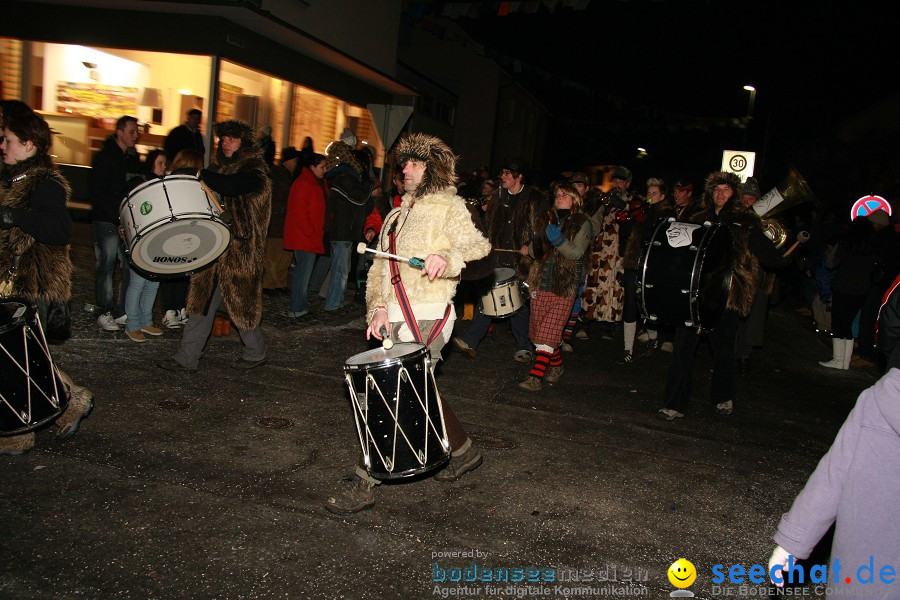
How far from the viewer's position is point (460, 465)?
4605 millimetres

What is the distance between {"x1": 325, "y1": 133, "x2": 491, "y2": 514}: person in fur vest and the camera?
13.9ft

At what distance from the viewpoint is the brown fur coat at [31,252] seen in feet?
14.3

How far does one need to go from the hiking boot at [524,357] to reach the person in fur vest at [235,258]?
125 inches

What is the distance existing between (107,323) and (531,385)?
429cm

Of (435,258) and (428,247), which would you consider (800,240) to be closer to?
(428,247)

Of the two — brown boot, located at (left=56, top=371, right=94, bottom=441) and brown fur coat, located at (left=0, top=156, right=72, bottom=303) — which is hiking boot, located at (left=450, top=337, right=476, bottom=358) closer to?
brown boot, located at (left=56, top=371, right=94, bottom=441)

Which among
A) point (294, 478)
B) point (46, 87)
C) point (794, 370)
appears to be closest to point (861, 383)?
point (794, 370)

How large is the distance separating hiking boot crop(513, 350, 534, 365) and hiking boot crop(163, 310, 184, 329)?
3.71 meters

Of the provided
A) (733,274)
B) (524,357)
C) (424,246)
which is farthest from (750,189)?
(424,246)

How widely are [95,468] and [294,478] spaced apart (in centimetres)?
114

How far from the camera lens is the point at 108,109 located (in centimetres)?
1418

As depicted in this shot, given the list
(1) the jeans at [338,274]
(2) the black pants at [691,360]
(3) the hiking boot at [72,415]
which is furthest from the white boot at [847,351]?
(3) the hiking boot at [72,415]

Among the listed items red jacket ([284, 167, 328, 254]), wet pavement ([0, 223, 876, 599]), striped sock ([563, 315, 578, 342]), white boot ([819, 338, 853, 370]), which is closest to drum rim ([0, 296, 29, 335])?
wet pavement ([0, 223, 876, 599])

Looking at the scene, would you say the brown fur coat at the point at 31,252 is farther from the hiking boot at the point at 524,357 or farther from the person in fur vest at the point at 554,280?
the hiking boot at the point at 524,357
